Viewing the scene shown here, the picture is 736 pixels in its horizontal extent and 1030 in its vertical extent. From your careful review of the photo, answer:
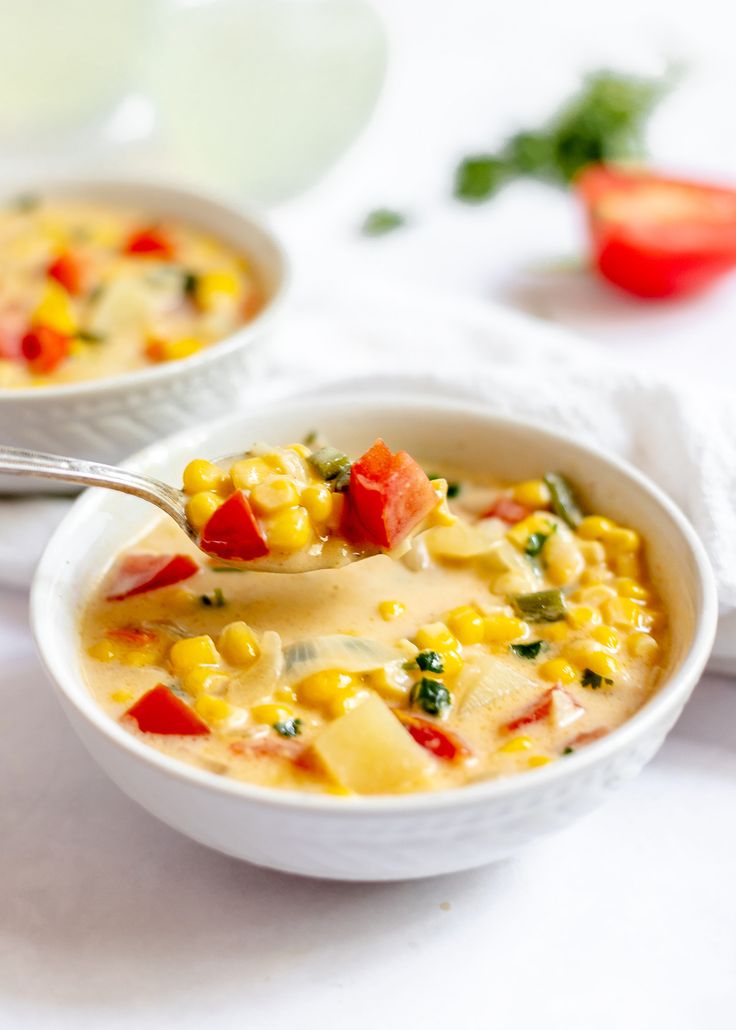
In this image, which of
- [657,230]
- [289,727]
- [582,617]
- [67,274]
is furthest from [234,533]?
[657,230]

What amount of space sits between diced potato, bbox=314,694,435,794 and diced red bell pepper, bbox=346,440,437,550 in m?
0.44

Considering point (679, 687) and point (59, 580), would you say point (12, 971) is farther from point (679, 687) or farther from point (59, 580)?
point (679, 687)

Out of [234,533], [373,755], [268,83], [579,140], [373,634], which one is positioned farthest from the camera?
[579,140]

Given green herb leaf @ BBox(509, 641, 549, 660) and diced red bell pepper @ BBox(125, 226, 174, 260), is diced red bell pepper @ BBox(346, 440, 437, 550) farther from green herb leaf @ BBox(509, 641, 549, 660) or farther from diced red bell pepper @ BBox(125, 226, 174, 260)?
diced red bell pepper @ BBox(125, 226, 174, 260)

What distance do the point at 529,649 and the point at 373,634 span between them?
0.36 metres

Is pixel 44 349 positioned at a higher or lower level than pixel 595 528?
lower

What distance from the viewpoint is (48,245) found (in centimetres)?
457

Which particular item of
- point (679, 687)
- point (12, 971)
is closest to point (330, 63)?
point (679, 687)

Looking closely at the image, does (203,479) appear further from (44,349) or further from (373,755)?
(44,349)

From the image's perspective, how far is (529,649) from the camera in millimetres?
2848

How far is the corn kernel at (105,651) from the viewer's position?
282cm

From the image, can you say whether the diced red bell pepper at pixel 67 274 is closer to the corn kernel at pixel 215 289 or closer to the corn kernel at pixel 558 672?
the corn kernel at pixel 215 289

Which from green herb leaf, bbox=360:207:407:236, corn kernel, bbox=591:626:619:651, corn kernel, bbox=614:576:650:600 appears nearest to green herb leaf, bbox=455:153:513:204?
green herb leaf, bbox=360:207:407:236

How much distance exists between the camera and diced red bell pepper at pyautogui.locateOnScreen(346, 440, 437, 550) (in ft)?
9.16
